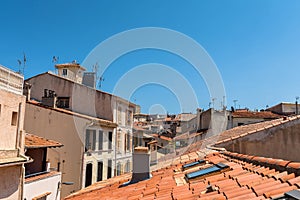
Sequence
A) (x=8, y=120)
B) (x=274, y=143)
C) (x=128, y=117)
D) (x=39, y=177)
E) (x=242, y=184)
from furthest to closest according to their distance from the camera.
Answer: (x=128, y=117) < (x=39, y=177) < (x=8, y=120) < (x=274, y=143) < (x=242, y=184)

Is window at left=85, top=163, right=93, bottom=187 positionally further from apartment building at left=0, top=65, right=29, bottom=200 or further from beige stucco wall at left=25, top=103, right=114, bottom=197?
apartment building at left=0, top=65, right=29, bottom=200

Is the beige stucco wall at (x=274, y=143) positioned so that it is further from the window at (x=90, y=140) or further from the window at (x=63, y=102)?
the window at (x=63, y=102)

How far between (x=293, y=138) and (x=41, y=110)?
1535 centimetres

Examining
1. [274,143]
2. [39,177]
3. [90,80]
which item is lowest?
[39,177]

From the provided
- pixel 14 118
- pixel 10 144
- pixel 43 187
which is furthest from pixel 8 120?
pixel 43 187

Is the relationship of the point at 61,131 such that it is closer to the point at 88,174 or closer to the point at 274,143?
the point at 88,174

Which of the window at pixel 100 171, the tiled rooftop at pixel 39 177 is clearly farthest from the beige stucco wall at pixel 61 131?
the tiled rooftop at pixel 39 177

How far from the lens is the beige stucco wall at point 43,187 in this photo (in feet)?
33.2

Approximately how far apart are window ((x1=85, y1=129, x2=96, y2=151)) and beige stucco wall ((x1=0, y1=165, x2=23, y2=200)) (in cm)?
900

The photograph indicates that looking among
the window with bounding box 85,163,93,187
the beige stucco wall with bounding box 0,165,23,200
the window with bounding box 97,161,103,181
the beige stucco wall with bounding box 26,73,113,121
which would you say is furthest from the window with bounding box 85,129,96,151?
the beige stucco wall with bounding box 0,165,23,200

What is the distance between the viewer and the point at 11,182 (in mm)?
8742

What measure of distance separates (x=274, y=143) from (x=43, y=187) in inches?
375

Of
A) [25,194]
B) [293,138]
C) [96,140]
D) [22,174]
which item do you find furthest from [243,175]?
[96,140]

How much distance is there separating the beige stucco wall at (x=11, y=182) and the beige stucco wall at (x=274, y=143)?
7.29 m
